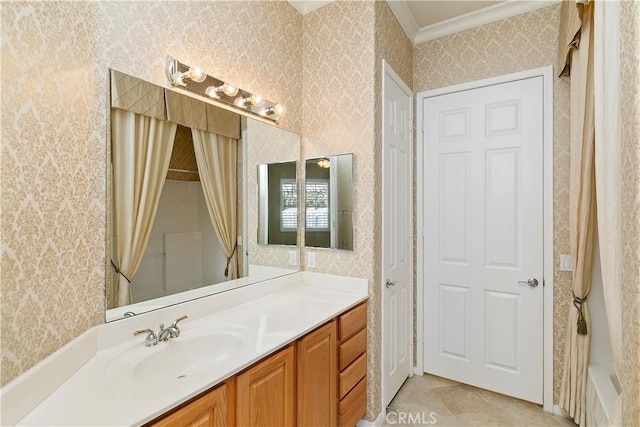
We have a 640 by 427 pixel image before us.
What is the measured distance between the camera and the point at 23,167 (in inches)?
33.6

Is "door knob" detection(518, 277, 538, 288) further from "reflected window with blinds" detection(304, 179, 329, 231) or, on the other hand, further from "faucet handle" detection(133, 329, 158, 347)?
"faucet handle" detection(133, 329, 158, 347)

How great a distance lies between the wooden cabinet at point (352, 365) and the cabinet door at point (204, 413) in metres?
0.78

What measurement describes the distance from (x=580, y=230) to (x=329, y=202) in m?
1.52

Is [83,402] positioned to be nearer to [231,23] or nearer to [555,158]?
[231,23]

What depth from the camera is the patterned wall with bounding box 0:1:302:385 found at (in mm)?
817

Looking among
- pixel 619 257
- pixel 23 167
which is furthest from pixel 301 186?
pixel 619 257

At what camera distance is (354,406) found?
5.88 ft

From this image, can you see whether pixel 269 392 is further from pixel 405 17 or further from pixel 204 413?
pixel 405 17

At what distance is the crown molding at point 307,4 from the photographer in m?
2.15

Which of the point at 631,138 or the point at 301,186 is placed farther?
the point at 301,186

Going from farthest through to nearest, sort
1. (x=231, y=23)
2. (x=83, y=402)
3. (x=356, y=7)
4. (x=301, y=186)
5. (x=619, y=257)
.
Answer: (x=301, y=186)
(x=356, y=7)
(x=231, y=23)
(x=619, y=257)
(x=83, y=402)

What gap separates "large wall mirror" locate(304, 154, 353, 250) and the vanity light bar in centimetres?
45

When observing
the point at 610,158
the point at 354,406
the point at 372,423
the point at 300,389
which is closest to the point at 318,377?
the point at 300,389

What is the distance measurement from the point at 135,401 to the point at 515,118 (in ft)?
8.79
